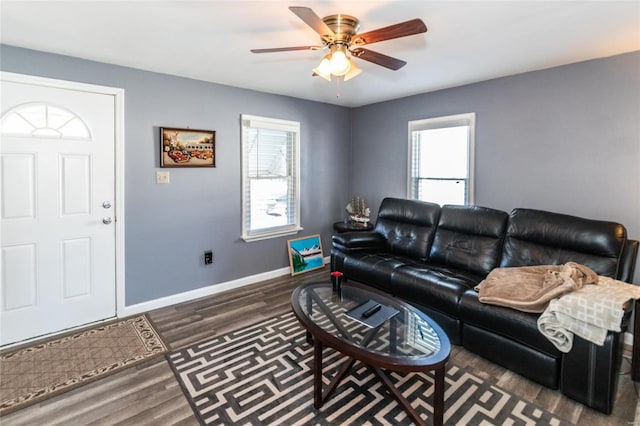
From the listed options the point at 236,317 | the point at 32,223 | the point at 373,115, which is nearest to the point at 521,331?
the point at 236,317

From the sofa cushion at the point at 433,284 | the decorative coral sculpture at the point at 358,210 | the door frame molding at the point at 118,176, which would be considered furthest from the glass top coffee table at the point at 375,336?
the decorative coral sculpture at the point at 358,210

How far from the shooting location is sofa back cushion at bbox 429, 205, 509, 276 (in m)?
3.10

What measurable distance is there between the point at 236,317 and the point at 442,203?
2.68m

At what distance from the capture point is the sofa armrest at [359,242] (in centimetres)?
372

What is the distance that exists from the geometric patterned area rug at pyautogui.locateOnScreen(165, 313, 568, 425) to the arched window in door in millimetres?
2018

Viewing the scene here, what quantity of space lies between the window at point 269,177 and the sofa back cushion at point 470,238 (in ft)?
6.16

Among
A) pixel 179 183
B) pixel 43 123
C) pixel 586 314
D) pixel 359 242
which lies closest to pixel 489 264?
pixel 586 314

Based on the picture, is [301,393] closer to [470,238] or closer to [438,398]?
[438,398]

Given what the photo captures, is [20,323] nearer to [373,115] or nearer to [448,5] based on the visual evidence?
[448,5]

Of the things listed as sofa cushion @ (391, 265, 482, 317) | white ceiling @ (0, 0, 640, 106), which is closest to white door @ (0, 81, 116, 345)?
white ceiling @ (0, 0, 640, 106)

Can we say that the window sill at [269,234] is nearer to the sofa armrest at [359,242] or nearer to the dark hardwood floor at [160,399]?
the sofa armrest at [359,242]

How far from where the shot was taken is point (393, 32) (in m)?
1.82

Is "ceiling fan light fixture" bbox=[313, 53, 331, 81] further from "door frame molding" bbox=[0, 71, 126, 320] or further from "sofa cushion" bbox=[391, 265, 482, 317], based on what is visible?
"door frame molding" bbox=[0, 71, 126, 320]

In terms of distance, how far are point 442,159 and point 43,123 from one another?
391 cm
